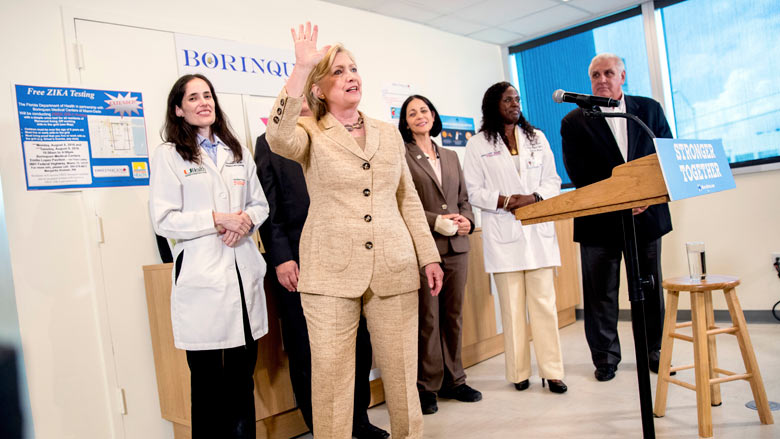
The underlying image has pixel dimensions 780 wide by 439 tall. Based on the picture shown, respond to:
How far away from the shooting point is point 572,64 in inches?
204

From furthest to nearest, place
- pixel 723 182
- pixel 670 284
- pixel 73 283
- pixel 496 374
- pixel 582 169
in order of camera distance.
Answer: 1. pixel 496 374
2. pixel 582 169
3. pixel 73 283
4. pixel 670 284
5. pixel 723 182

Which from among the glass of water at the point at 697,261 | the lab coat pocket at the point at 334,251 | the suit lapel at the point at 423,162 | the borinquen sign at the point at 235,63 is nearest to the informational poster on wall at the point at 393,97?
the borinquen sign at the point at 235,63

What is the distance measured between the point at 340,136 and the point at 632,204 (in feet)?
2.94

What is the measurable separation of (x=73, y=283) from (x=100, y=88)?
934mm

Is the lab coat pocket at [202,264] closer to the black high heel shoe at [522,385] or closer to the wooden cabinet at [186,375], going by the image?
the wooden cabinet at [186,375]

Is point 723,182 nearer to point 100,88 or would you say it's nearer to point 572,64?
point 100,88

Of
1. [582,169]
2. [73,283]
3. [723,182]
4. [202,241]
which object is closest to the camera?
[723,182]

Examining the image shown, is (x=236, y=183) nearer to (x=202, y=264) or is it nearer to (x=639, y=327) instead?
(x=202, y=264)

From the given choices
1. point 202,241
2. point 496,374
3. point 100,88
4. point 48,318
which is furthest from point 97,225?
point 496,374

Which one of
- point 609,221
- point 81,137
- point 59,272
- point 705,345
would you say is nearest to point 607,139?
point 609,221

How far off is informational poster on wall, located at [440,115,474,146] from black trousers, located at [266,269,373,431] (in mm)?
2594

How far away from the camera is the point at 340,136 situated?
176 cm

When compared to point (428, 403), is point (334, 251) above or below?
above

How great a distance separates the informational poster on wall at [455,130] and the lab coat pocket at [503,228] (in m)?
1.87
